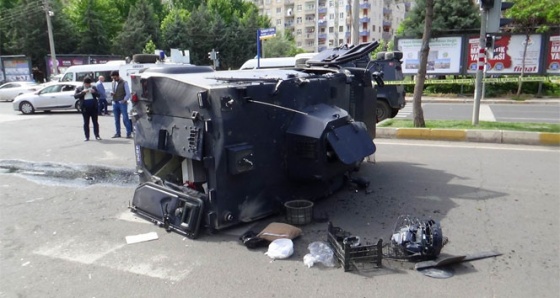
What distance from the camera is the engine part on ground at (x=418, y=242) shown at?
12.7 ft

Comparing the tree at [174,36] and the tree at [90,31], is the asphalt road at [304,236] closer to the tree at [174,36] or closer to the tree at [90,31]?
the tree at [90,31]

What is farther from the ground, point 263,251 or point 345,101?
point 345,101

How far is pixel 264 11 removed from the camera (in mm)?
103250

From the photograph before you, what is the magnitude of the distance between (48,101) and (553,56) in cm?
2231

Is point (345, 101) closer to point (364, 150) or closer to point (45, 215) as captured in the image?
point (364, 150)

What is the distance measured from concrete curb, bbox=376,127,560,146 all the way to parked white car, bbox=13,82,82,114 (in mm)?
13656

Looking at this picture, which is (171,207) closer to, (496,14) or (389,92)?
(389,92)

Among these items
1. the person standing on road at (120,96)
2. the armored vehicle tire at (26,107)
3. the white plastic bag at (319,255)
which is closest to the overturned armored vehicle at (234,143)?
the white plastic bag at (319,255)

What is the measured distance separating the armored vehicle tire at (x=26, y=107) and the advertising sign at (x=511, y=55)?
65.0 ft

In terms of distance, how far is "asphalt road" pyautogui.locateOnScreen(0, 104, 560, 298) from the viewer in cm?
352

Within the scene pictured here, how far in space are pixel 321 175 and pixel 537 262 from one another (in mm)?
2206

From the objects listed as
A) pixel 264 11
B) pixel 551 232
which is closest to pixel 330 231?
pixel 551 232

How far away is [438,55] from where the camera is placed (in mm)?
21422

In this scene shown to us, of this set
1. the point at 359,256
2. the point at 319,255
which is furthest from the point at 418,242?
the point at 319,255
